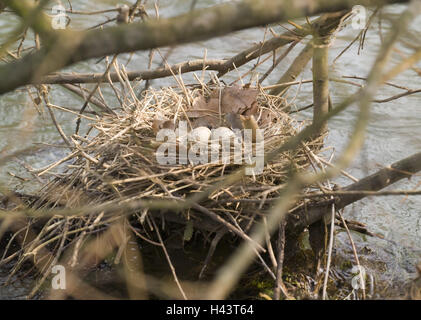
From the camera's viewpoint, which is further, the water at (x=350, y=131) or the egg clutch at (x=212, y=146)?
the water at (x=350, y=131)

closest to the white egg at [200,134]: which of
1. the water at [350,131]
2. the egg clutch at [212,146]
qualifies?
the egg clutch at [212,146]

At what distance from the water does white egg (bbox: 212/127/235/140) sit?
48cm

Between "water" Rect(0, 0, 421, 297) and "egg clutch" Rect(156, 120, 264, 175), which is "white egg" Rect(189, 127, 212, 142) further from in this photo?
"water" Rect(0, 0, 421, 297)

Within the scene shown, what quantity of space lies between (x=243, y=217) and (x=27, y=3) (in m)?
1.07

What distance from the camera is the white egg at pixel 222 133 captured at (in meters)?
2.34

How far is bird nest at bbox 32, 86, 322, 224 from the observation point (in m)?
2.07

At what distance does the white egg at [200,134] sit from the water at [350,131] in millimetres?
566

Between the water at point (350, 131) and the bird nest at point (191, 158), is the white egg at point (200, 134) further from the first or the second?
the water at point (350, 131)

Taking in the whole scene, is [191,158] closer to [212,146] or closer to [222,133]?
[212,146]

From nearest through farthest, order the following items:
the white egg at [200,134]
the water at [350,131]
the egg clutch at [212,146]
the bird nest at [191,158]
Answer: the bird nest at [191,158]
the egg clutch at [212,146]
the white egg at [200,134]
the water at [350,131]

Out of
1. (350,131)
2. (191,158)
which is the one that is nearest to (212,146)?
(191,158)

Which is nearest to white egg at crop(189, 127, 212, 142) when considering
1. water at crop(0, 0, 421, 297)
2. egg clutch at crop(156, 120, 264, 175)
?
egg clutch at crop(156, 120, 264, 175)

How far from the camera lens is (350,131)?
12.0 ft
